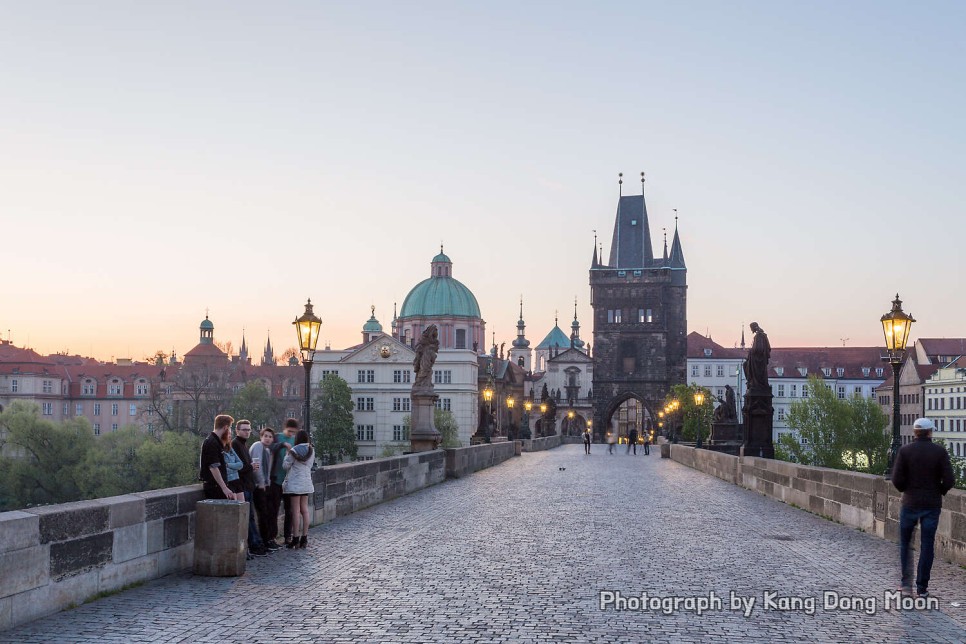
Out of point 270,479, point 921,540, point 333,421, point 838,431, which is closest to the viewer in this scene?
point 921,540

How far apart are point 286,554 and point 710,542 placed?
542 centimetres

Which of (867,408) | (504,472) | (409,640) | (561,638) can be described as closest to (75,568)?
(409,640)

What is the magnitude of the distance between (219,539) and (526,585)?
3.09 m

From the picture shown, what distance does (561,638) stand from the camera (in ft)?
25.0

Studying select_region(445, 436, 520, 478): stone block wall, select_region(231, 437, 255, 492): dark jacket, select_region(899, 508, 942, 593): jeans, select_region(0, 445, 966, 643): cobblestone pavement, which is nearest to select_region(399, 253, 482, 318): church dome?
select_region(445, 436, 520, 478): stone block wall

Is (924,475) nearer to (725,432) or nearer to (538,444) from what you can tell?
(725,432)

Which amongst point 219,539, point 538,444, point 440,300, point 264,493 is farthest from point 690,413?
point 219,539

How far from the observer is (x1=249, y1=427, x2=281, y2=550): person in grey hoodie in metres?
12.1

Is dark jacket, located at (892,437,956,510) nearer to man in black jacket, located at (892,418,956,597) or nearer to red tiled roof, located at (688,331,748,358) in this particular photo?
man in black jacket, located at (892,418,956,597)

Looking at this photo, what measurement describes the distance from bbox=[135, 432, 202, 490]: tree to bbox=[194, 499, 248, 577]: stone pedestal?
185ft

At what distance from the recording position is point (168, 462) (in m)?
65.2

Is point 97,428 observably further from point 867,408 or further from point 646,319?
point 867,408

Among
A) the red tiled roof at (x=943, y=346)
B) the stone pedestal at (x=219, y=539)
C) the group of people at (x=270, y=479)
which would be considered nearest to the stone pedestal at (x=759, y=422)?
the group of people at (x=270, y=479)

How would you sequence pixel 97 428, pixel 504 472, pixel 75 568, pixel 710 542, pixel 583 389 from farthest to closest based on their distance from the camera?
1. pixel 583 389
2. pixel 97 428
3. pixel 504 472
4. pixel 710 542
5. pixel 75 568
